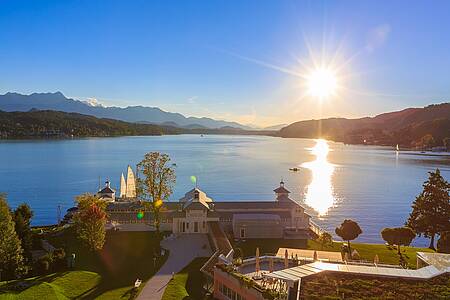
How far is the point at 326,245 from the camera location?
35000 millimetres

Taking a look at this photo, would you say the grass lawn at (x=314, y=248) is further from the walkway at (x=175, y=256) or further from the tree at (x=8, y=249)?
the tree at (x=8, y=249)

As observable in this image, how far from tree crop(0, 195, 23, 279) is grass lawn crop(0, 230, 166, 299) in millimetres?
2914

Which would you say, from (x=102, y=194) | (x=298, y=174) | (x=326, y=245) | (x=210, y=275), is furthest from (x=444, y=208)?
(x=298, y=174)

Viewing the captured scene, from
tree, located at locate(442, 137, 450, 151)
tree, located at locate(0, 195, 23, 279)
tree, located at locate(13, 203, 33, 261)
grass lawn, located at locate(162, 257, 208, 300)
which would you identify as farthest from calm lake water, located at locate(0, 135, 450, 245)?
tree, located at locate(442, 137, 450, 151)

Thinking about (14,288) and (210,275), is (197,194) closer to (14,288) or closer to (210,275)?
(210,275)

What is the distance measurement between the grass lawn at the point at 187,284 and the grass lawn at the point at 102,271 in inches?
82.9

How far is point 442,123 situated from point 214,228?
194735 millimetres

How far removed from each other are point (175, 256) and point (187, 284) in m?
6.07

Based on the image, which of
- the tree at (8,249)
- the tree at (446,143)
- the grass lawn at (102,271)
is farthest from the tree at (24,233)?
the tree at (446,143)

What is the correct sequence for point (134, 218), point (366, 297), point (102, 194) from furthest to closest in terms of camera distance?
point (102, 194), point (134, 218), point (366, 297)

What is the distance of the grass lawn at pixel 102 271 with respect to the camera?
73.1 ft

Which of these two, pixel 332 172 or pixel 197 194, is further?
pixel 332 172

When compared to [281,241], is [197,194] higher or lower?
higher

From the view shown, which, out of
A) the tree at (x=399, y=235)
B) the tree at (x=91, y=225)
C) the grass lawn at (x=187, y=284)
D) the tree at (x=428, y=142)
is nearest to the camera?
the grass lawn at (x=187, y=284)
